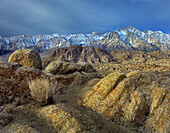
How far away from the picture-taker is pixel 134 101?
6090 millimetres

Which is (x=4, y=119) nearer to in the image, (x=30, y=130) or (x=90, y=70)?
(x=30, y=130)

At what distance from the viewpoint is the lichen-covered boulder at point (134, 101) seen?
553 centimetres

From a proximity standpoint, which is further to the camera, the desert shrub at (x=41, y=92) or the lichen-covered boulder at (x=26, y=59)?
the lichen-covered boulder at (x=26, y=59)

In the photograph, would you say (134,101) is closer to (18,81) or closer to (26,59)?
(18,81)

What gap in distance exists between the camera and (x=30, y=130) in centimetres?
381

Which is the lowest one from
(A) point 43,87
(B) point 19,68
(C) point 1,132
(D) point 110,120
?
(D) point 110,120

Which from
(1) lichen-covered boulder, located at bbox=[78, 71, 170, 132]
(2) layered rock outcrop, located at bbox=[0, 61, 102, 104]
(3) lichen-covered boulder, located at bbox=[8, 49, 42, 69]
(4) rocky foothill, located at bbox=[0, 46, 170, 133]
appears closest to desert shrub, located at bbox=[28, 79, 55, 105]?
(4) rocky foothill, located at bbox=[0, 46, 170, 133]

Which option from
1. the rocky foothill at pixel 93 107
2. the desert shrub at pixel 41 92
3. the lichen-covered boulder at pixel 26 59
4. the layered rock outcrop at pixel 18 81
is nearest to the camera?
the rocky foothill at pixel 93 107

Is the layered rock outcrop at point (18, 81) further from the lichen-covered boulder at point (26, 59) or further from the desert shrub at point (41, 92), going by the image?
the lichen-covered boulder at point (26, 59)

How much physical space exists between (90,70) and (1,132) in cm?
1035

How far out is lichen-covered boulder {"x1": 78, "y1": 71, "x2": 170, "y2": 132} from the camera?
5531 mm

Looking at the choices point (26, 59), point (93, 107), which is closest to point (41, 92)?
point (93, 107)

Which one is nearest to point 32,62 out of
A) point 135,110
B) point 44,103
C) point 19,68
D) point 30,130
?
point 19,68

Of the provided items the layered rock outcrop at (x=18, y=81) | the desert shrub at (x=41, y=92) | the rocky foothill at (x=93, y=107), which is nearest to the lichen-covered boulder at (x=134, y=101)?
the rocky foothill at (x=93, y=107)
